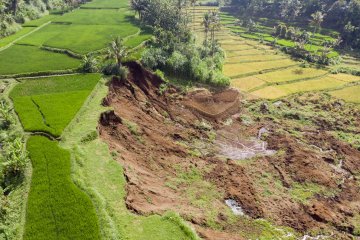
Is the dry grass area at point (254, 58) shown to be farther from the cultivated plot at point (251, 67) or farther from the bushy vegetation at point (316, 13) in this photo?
the bushy vegetation at point (316, 13)

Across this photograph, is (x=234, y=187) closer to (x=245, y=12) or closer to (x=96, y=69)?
(x=96, y=69)

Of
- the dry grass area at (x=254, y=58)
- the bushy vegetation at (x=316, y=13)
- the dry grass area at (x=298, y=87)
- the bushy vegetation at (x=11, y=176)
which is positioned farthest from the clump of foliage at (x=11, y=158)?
the bushy vegetation at (x=316, y=13)

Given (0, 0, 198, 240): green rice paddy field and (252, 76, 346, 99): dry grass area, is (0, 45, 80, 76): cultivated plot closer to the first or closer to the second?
(0, 0, 198, 240): green rice paddy field

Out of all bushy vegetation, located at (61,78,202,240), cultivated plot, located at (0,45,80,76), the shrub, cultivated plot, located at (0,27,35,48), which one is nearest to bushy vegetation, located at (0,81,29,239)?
bushy vegetation, located at (61,78,202,240)

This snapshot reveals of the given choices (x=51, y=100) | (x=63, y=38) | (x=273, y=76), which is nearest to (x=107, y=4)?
(x=63, y=38)

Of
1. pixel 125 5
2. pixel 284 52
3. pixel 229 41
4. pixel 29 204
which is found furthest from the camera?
pixel 125 5

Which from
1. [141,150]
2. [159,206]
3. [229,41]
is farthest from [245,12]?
[159,206]
